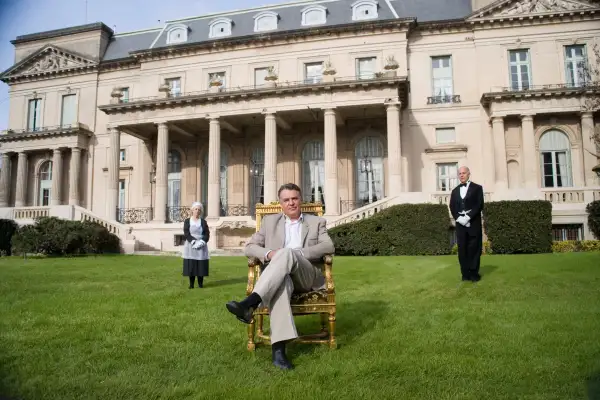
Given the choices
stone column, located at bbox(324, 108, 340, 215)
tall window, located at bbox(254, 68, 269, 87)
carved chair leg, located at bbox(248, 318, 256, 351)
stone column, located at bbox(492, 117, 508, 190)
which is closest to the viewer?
carved chair leg, located at bbox(248, 318, 256, 351)

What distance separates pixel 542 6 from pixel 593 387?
A: 2821cm

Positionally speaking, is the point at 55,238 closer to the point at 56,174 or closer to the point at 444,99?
the point at 56,174

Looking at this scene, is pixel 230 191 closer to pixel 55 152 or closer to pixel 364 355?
pixel 55 152

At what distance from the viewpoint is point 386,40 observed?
88.3ft

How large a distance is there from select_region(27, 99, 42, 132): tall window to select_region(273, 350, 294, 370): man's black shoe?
115 feet

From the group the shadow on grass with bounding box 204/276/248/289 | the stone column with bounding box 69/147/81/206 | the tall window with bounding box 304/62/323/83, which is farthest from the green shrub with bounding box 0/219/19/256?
the tall window with bounding box 304/62/323/83

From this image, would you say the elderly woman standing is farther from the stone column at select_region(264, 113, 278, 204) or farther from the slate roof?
the slate roof

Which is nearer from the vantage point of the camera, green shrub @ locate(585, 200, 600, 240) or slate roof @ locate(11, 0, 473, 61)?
green shrub @ locate(585, 200, 600, 240)

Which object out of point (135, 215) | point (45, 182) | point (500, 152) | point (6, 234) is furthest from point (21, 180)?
point (500, 152)

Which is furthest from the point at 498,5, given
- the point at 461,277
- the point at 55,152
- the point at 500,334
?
the point at 55,152

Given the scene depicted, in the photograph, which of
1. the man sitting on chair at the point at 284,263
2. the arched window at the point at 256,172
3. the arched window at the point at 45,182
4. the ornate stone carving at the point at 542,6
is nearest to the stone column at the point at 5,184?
the arched window at the point at 45,182

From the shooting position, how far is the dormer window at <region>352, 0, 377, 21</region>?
28.1 metres

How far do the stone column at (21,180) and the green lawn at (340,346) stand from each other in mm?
27680

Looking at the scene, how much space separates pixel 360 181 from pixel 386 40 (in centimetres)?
867
